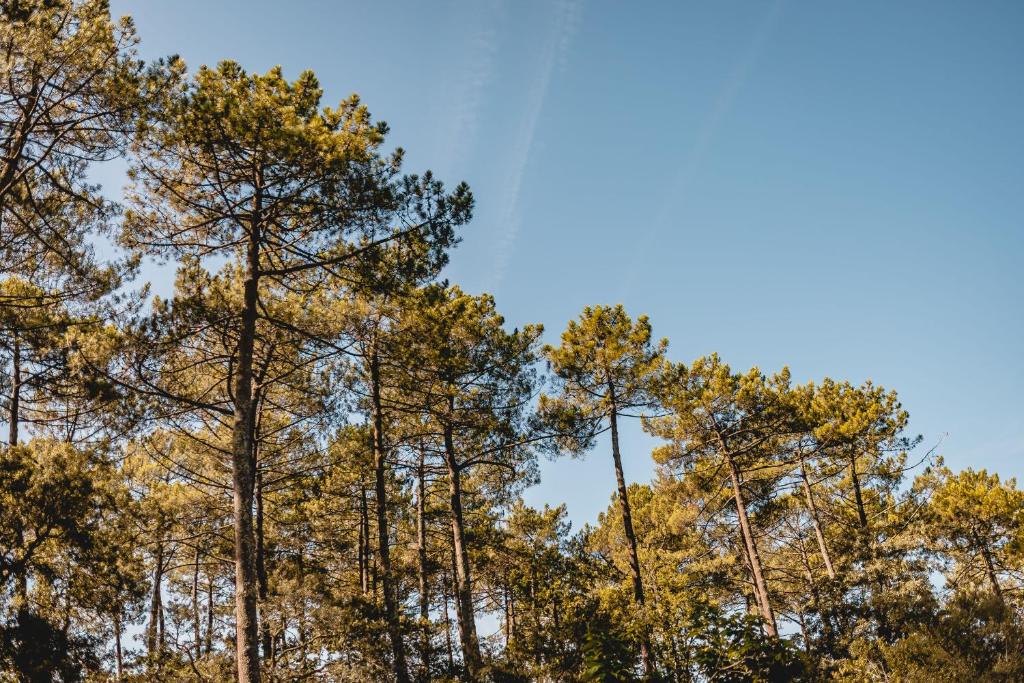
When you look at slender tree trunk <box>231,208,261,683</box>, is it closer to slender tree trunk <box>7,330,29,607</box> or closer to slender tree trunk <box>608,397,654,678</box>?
slender tree trunk <box>7,330,29,607</box>

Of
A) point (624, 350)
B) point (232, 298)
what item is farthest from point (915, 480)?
point (232, 298)

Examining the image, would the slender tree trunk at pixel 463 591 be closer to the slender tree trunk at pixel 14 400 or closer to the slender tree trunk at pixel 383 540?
the slender tree trunk at pixel 383 540

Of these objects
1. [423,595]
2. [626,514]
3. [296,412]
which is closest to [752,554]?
[626,514]

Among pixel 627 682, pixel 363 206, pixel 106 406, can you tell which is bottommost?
pixel 627 682

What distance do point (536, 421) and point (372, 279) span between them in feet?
23.3

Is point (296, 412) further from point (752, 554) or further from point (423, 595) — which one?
point (752, 554)

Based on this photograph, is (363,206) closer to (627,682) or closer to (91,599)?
(627,682)

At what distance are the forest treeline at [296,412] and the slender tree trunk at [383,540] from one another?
0.06 m

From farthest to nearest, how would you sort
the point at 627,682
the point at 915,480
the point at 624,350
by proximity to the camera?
the point at 915,480 < the point at 624,350 < the point at 627,682

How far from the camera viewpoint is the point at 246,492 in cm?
747

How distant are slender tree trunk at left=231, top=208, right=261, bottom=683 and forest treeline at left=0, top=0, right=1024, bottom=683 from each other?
4cm

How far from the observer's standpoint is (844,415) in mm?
18125

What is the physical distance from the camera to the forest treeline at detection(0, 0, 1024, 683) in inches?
301

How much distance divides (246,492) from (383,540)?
4.68 meters
